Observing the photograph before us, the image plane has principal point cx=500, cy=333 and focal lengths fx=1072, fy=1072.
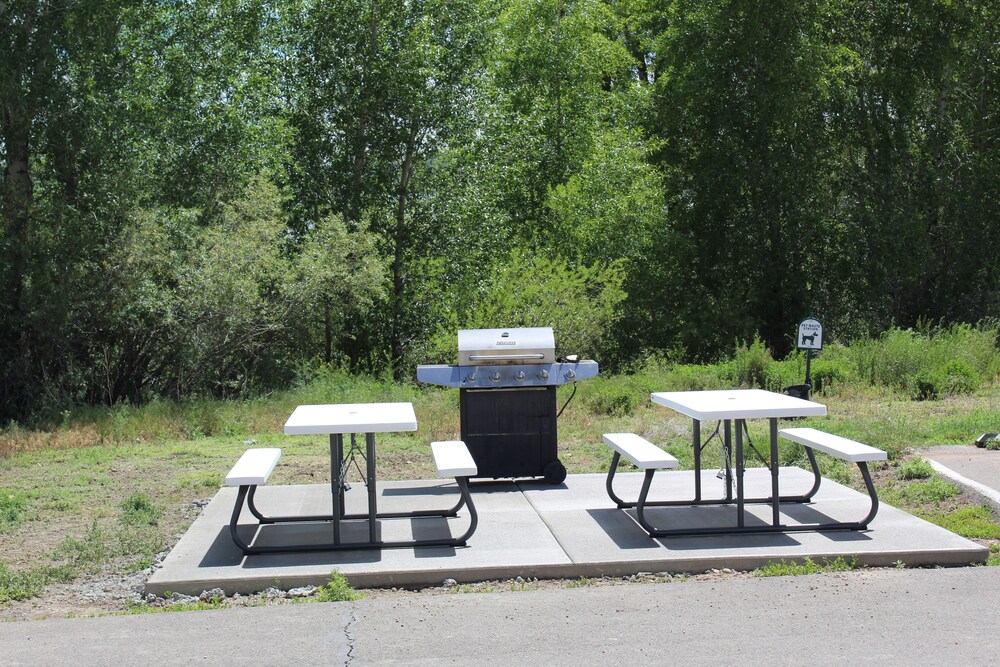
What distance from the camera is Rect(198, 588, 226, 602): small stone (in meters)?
6.05

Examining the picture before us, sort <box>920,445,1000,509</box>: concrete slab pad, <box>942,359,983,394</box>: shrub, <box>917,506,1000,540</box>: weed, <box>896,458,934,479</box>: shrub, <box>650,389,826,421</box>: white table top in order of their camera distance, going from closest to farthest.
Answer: <box>650,389,826,421</box>: white table top < <box>917,506,1000,540</box>: weed < <box>920,445,1000,509</box>: concrete slab pad < <box>896,458,934,479</box>: shrub < <box>942,359,983,394</box>: shrub

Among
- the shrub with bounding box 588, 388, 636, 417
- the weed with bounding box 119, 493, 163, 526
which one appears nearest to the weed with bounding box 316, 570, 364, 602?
the weed with bounding box 119, 493, 163, 526

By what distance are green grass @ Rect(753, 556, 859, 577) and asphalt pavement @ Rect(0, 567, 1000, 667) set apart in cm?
17

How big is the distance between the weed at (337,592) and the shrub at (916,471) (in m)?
5.15

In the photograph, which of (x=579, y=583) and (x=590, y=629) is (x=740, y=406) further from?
(x=590, y=629)

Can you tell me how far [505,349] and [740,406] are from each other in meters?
2.48

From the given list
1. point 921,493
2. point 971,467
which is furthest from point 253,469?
point 971,467

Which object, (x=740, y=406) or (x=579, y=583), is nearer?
(x=579, y=583)

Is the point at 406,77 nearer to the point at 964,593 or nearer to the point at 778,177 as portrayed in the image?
the point at 778,177

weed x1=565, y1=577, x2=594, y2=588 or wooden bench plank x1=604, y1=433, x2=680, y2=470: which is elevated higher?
wooden bench plank x1=604, y1=433, x2=680, y2=470

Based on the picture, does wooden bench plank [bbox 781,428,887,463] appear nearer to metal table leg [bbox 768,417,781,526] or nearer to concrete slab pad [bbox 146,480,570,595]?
metal table leg [bbox 768,417,781,526]

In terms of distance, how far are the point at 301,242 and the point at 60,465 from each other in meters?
9.88

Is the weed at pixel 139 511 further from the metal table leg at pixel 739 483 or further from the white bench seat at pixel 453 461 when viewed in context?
the metal table leg at pixel 739 483

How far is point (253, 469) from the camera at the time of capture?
695 cm
